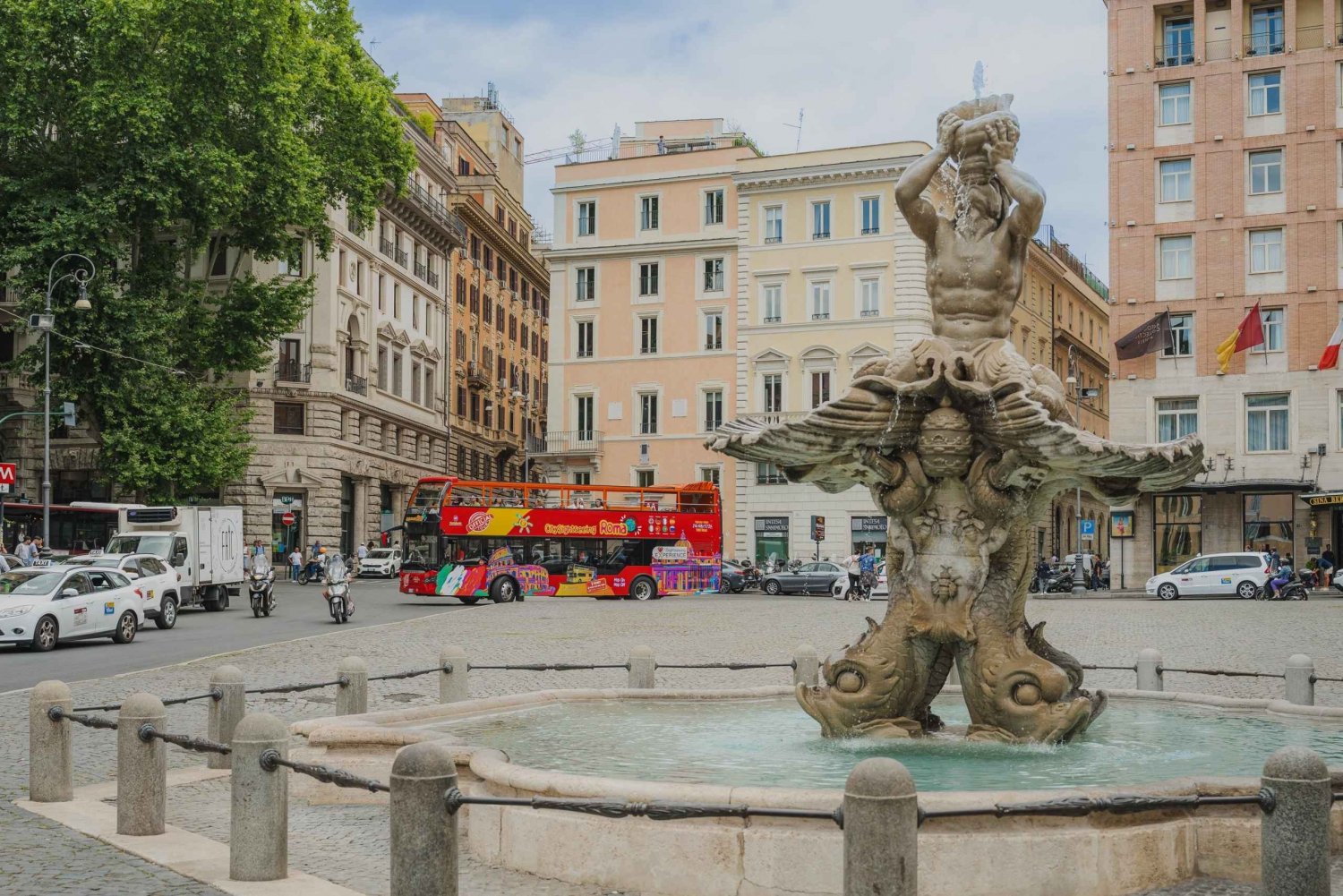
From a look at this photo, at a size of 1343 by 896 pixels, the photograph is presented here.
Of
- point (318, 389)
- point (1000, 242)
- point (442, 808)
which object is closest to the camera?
point (442, 808)

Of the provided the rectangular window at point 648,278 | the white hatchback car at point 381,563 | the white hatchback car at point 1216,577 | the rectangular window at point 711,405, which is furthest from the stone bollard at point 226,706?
the rectangular window at point 648,278

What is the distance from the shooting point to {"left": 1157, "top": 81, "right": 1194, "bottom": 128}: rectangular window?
47.7m

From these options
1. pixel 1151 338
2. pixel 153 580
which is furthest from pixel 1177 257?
pixel 153 580

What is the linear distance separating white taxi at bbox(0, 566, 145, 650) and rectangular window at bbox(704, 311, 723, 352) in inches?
1602

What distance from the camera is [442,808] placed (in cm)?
602

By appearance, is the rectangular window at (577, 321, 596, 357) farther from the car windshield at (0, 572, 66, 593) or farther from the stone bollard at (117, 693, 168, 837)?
the stone bollard at (117, 693, 168, 837)

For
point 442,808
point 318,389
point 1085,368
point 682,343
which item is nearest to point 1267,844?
point 442,808

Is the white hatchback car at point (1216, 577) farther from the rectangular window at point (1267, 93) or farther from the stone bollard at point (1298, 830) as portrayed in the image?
the stone bollard at point (1298, 830)

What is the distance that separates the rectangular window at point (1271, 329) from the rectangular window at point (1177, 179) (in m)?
4.51

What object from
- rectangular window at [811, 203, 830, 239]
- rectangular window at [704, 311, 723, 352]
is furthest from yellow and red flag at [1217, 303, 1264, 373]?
rectangular window at [704, 311, 723, 352]

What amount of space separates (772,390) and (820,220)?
7378mm

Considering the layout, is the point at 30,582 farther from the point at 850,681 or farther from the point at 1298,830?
the point at 1298,830

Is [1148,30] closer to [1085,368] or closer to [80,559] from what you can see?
[80,559]

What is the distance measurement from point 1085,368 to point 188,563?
6867 cm
